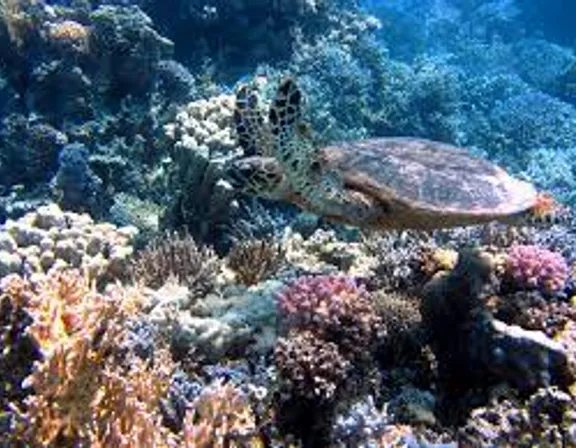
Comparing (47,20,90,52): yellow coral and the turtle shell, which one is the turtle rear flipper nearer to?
the turtle shell

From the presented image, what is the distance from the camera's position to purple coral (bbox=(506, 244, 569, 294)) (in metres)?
4.93

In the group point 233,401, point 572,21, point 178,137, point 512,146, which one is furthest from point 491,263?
point 572,21

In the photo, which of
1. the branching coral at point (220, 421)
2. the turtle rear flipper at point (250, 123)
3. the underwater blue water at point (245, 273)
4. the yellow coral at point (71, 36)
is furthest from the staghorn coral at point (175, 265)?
the yellow coral at point (71, 36)

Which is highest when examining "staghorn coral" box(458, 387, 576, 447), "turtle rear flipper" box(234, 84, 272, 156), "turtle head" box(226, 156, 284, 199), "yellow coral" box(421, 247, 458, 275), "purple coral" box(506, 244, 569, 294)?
"turtle rear flipper" box(234, 84, 272, 156)

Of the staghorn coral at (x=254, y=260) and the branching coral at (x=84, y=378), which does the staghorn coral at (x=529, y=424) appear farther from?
the staghorn coral at (x=254, y=260)

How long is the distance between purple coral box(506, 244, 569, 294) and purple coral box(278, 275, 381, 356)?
118cm

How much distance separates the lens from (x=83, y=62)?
1064 cm

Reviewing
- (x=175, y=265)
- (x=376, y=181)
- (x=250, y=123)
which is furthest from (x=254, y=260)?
(x=376, y=181)

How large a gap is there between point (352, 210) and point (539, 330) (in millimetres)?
1614

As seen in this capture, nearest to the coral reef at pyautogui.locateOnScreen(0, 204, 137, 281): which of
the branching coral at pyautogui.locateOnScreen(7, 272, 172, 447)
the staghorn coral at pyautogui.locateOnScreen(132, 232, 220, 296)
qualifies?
the staghorn coral at pyautogui.locateOnScreen(132, 232, 220, 296)

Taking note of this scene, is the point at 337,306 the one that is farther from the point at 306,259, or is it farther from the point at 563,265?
the point at 306,259

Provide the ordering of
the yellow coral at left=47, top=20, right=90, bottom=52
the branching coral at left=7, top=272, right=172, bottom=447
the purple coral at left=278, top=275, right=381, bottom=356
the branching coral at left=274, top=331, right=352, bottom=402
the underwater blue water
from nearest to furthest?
the branching coral at left=7, top=272, right=172, bottom=447 < the underwater blue water < the branching coral at left=274, top=331, right=352, bottom=402 < the purple coral at left=278, top=275, right=381, bottom=356 < the yellow coral at left=47, top=20, right=90, bottom=52

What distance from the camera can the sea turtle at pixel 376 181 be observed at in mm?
4992

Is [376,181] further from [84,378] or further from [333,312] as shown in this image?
[84,378]
